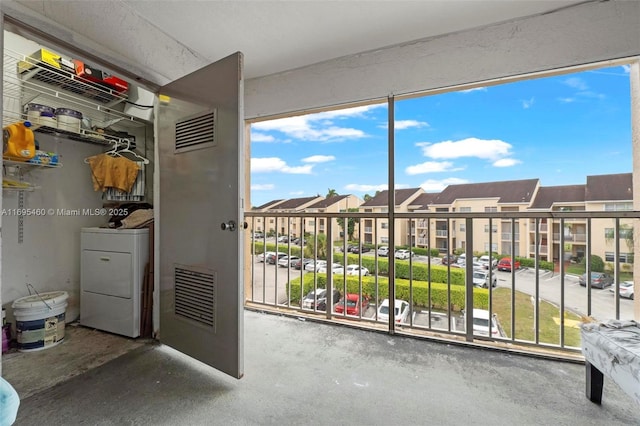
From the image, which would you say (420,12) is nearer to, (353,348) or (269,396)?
(353,348)

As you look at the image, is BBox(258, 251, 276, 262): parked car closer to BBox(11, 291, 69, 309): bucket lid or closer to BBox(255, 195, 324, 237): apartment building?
BBox(255, 195, 324, 237): apartment building

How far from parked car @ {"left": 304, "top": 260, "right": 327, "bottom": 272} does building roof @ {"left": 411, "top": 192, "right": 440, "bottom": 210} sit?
103 cm

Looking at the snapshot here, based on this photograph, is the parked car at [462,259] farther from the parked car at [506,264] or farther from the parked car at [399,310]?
the parked car at [399,310]

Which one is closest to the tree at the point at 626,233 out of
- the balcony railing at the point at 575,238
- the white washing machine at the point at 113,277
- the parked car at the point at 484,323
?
the balcony railing at the point at 575,238

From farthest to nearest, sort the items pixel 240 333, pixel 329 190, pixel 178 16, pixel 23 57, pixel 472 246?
pixel 329 190, pixel 472 246, pixel 178 16, pixel 23 57, pixel 240 333

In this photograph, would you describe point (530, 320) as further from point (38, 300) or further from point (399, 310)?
point (38, 300)

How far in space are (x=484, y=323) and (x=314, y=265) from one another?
4.96 feet

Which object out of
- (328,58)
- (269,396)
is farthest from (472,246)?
(328,58)

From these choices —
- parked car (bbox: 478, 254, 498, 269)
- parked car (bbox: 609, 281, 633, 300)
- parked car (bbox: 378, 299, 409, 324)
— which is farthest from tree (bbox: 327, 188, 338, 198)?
parked car (bbox: 609, 281, 633, 300)

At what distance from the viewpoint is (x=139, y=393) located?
1.52 metres

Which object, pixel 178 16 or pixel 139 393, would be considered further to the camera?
pixel 178 16

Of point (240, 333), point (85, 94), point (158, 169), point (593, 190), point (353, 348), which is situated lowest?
point (353, 348)

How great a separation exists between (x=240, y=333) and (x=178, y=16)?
2.22 m

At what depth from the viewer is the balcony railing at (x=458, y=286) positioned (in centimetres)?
194
